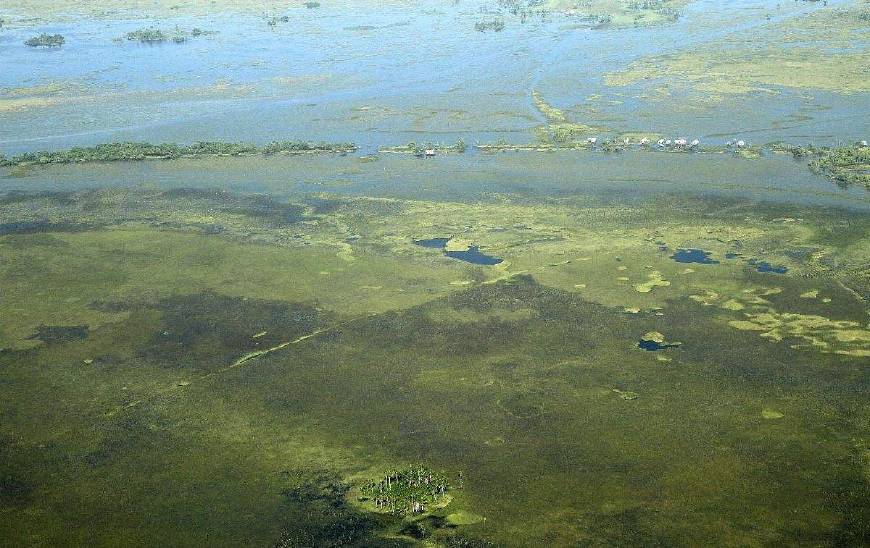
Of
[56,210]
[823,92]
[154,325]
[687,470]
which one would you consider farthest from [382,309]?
[823,92]

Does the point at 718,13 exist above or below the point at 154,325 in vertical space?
above

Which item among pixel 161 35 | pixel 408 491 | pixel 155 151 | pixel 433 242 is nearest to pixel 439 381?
pixel 408 491

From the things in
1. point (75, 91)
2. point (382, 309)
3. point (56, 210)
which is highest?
point (75, 91)

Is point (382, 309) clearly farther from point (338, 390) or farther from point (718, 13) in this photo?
point (718, 13)

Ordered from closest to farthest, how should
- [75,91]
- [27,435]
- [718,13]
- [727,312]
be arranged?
[27,435], [727,312], [75,91], [718,13]

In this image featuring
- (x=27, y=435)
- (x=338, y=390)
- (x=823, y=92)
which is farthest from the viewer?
(x=823, y=92)

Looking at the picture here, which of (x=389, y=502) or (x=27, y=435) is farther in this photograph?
(x=27, y=435)
